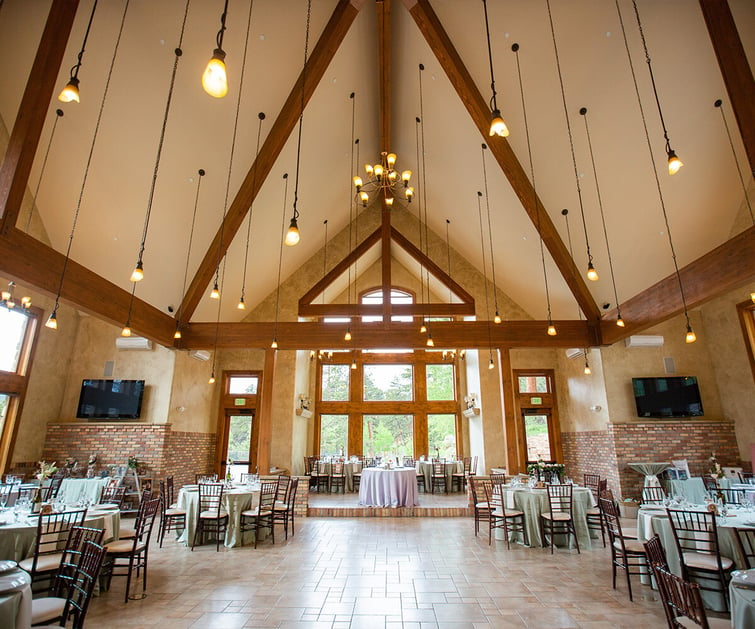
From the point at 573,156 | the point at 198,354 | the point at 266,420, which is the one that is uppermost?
the point at 573,156

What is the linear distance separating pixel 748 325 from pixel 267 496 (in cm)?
976

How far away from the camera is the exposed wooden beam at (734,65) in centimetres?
450

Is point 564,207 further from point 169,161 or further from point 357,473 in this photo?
point 357,473

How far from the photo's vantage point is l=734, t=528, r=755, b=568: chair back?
388 centimetres

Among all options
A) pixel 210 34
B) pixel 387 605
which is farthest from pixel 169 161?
pixel 387 605

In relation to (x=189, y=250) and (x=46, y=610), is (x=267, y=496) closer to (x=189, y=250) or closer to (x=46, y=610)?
(x=46, y=610)

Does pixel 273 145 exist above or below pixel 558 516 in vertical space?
above

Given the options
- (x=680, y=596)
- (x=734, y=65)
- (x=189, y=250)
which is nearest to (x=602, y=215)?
(x=734, y=65)

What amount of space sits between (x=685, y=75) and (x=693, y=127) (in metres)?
0.75

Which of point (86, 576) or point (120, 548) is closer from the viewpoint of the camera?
point (86, 576)

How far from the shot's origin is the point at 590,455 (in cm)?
999

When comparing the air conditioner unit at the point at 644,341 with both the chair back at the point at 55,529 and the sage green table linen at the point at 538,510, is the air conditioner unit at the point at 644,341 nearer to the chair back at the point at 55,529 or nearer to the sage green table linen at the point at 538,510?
the sage green table linen at the point at 538,510

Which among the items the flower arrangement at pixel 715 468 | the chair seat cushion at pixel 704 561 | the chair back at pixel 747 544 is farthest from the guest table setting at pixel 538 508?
the flower arrangement at pixel 715 468

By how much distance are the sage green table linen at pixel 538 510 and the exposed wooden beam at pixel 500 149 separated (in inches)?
160
